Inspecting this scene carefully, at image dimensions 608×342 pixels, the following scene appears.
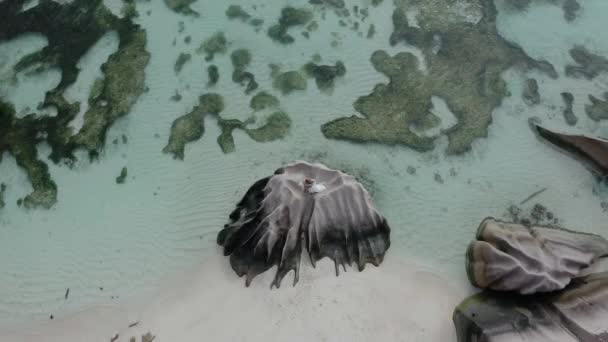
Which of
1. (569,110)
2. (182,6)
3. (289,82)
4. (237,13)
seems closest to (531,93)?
(569,110)

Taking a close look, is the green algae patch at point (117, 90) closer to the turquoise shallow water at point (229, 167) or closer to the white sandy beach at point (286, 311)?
the turquoise shallow water at point (229, 167)

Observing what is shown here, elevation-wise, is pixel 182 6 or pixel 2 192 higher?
pixel 182 6

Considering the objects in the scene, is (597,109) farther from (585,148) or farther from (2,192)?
(2,192)

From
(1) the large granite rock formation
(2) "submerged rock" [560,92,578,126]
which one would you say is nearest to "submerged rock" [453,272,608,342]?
(1) the large granite rock formation

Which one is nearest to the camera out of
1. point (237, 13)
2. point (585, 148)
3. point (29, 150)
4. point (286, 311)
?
point (286, 311)

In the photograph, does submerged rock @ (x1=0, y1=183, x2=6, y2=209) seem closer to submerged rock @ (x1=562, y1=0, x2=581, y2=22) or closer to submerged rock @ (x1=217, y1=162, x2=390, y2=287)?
submerged rock @ (x1=217, y1=162, x2=390, y2=287)

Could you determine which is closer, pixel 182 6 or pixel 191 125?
pixel 191 125

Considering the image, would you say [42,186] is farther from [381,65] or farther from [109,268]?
[381,65]

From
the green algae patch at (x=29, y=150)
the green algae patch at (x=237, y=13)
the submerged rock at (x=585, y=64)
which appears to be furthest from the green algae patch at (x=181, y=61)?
the submerged rock at (x=585, y=64)
